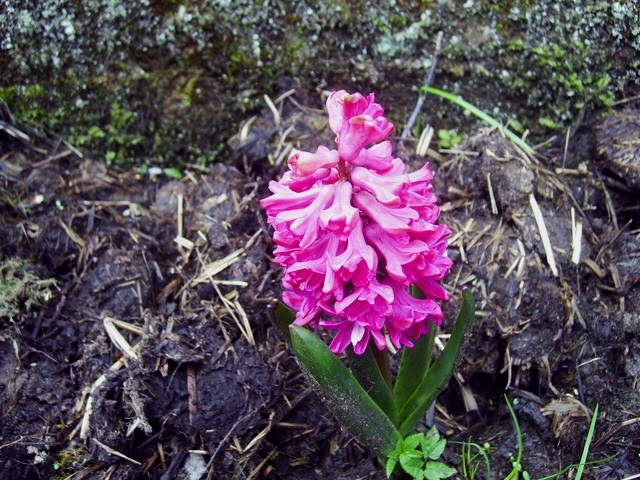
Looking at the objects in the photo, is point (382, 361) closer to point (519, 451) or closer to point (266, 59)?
point (519, 451)

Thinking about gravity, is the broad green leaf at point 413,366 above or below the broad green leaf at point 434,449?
above

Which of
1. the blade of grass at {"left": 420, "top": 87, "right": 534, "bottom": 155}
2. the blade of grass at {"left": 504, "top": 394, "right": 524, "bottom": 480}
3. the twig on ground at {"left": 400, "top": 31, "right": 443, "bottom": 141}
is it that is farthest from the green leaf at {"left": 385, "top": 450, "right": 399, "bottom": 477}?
the blade of grass at {"left": 420, "top": 87, "right": 534, "bottom": 155}

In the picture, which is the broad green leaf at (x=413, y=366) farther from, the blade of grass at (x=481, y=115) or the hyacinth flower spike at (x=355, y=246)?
the blade of grass at (x=481, y=115)

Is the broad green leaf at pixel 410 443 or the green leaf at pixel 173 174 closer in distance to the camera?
the broad green leaf at pixel 410 443

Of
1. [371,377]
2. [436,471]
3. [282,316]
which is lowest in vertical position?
[436,471]

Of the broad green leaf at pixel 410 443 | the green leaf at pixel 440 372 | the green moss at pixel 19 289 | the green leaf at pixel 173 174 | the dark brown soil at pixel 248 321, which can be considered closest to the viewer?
the green leaf at pixel 440 372

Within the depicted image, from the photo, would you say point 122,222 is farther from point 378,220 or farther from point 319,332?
point 378,220

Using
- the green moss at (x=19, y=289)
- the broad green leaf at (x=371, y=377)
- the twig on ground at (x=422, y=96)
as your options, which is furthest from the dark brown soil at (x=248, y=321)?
the broad green leaf at (x=371, y=377)

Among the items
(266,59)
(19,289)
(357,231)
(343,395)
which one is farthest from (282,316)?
(266,59)
